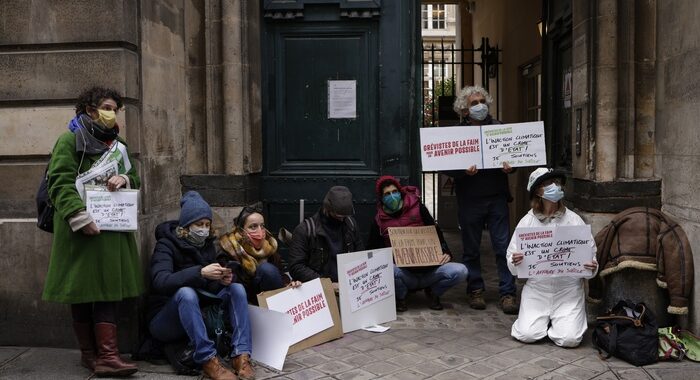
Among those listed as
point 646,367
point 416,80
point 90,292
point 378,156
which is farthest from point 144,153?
point 646,367

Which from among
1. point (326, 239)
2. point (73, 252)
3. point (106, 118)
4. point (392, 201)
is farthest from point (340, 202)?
point (73, 252)

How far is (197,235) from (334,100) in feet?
7.54

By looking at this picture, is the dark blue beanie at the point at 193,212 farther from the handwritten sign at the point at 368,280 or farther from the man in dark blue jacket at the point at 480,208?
the man in dark blue jacket at the point at 480,208

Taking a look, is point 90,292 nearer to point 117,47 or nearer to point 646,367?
point 117,47

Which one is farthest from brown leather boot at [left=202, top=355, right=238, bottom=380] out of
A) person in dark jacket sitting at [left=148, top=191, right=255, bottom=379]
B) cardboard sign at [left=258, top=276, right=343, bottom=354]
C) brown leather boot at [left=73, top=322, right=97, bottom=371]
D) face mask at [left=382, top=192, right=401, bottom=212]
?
face mask at [left=382, top=192, right=401, bottom=212]

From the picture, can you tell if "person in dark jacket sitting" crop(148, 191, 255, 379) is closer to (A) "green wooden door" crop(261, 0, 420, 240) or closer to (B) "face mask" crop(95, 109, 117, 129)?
→ (B) "face mask" crop(95, 109, 117, 129)

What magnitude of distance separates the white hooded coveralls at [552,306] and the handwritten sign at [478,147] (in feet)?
2.36

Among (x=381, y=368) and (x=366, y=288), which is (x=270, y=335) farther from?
(x=366, y=288)

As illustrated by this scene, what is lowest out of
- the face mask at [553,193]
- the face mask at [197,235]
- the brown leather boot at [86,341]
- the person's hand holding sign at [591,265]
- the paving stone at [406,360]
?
the paving stone at [406,360]

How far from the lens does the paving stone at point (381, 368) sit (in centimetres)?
488

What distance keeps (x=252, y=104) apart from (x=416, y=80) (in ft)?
5.09

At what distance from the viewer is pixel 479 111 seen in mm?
6422

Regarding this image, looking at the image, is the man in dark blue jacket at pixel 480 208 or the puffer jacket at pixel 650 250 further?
the man in dark blue jacket at pixel 480 208

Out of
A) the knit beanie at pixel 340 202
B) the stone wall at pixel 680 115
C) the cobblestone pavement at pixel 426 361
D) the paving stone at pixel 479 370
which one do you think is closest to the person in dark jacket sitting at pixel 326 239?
the knit beanie at pixel 340 202
